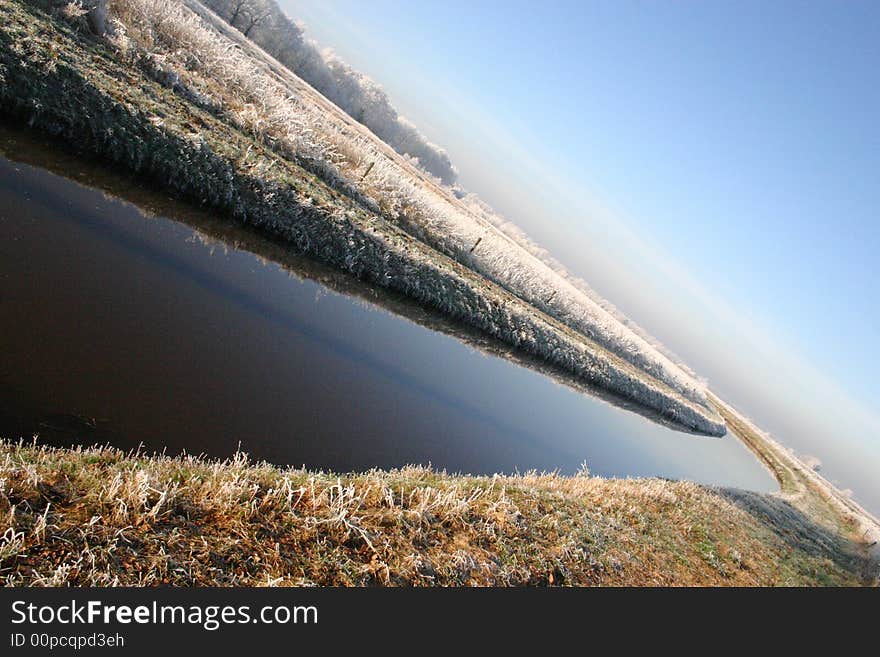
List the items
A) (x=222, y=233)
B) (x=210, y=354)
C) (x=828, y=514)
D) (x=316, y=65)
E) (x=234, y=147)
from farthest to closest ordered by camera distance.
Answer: (x=316, y=65) → (x=828, y=514) → (x=234, y=147) → (x=222, y=233) → (x=210, y=354)

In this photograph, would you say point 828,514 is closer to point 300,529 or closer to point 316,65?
point 300,529

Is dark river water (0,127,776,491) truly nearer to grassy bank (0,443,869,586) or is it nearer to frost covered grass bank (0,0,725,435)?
grassy bank (0,443,869,586)

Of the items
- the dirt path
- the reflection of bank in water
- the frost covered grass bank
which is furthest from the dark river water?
the dirt path

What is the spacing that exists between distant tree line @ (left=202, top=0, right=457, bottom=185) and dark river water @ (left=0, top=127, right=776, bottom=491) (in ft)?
228

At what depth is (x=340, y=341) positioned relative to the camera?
11.7m

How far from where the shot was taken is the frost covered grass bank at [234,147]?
40.8 ft

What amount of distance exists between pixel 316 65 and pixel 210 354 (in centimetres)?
7804

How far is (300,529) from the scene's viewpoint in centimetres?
558

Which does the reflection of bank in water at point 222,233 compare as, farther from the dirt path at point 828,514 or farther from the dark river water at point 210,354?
the dirt path at point 828,514

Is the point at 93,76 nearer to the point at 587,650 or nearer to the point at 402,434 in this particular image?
the point at 402,434

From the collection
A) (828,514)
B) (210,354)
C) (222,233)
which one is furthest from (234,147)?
(828,514)

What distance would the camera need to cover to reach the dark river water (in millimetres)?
6352

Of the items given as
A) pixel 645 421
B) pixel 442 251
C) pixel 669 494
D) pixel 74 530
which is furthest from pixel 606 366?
pixel 74 530

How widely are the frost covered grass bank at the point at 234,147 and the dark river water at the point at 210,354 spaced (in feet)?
4.94
